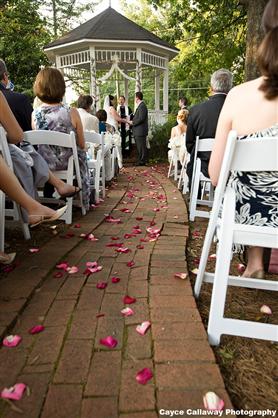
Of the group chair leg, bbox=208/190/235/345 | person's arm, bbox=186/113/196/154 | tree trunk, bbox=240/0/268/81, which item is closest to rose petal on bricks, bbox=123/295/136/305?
chair leg, bbox=208/190/235/345

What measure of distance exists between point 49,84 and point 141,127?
643cm

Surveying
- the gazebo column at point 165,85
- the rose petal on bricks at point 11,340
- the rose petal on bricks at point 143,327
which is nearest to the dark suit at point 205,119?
the rose petal on bricks at point 143,327

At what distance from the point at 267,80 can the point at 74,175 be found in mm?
2597

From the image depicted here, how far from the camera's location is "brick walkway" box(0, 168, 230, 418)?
4.22 feet

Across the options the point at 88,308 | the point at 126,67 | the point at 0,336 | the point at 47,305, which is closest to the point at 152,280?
the point at 88,308

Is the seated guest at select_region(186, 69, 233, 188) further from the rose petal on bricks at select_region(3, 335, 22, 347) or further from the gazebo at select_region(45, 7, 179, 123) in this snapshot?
the gazebo at select_region(45, 7, 179, 123)

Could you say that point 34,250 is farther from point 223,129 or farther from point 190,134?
point 190,134

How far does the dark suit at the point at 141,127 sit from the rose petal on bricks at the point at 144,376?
8.88m

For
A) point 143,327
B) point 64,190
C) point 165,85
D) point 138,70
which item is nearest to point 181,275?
point 143,327

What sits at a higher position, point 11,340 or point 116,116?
point 116,116

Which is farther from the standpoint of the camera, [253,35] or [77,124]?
[253,35]

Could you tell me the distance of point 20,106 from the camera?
389cm

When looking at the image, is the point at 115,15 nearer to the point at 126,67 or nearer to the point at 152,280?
the point at 126,67

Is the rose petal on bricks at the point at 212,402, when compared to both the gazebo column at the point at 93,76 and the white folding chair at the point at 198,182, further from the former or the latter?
the gazebo column at the point at 93,76
